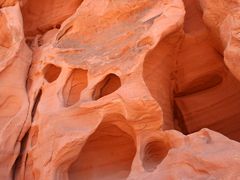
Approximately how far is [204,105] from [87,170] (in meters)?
1.88

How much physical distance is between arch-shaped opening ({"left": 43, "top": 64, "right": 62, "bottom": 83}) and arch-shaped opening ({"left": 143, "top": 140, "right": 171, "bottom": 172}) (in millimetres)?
1887

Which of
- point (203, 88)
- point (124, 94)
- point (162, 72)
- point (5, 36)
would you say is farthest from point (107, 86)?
point (5, 36)

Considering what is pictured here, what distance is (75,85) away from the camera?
477cm

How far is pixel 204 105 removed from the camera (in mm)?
5125

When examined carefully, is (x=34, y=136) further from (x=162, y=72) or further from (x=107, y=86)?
(x=162, y=72)

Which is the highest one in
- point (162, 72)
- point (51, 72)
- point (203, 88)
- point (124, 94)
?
point (124, 94)

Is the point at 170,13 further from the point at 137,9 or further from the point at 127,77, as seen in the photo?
the point at 127,77

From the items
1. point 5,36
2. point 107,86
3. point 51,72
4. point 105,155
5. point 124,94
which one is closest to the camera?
point 124,94

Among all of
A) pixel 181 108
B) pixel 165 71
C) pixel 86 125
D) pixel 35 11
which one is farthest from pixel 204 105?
pixel 35 11

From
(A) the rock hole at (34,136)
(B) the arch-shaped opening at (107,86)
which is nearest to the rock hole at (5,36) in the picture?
(A) the rock hole at (34,136)

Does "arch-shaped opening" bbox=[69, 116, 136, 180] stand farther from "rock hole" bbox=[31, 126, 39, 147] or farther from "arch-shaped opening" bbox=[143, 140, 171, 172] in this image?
"rock hole" bbox=[31, 126, 39, 147]

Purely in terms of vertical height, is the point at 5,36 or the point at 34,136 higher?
the point at 5,36

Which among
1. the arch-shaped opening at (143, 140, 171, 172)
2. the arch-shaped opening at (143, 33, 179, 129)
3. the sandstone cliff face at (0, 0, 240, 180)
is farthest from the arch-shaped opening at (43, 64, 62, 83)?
the arch-shaped opening at (143, 140, 171, 172)

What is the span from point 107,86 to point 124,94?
0.63m
